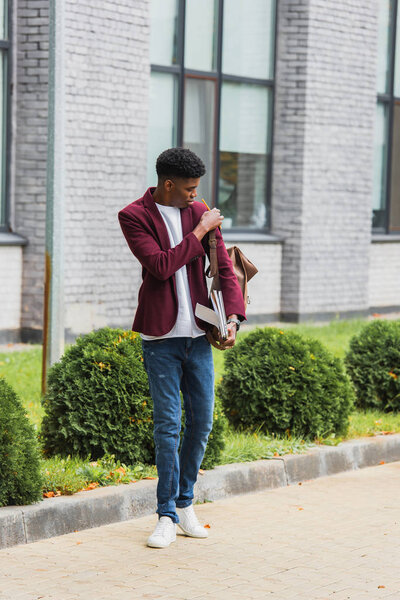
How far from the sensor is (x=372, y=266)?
17719 mm

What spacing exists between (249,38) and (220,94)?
3.18 ft

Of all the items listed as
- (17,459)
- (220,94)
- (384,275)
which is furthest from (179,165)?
(384,275)

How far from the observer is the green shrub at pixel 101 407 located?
6.86 m

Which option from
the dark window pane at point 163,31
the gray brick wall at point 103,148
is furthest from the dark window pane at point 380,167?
the gray brick wall at point 103,148

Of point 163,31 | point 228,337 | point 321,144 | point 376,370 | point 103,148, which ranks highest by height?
point 163,31

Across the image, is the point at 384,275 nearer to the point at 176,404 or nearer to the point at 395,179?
the point at 395,179

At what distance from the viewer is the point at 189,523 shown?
20.1 feet

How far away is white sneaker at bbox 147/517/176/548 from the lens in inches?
231

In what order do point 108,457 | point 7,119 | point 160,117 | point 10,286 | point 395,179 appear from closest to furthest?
point 108,457 < point 10,286 < point 7,119 < point 160,117 < point 395,179

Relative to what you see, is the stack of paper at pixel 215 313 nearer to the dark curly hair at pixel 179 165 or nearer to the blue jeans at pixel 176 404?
the blue jeans at pixel 176 404

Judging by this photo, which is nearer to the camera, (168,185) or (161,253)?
(161,253)

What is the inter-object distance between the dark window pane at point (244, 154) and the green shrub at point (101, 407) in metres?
8.57

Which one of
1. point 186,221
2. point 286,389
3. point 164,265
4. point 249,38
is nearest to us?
point 164,265

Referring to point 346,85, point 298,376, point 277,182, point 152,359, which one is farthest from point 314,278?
point 152,359
